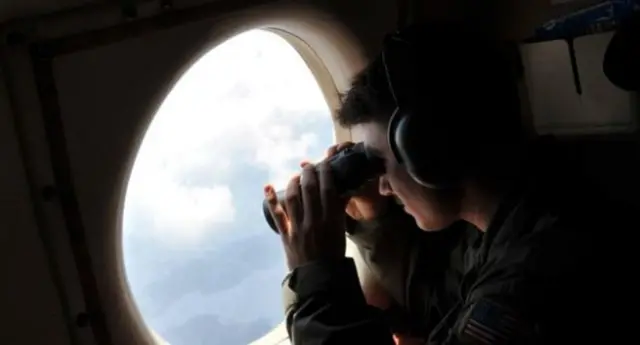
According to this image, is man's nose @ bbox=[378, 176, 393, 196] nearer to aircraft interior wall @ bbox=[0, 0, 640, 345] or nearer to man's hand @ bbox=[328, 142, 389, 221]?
man's hand @ bbox=[328, 142, 389, 221]

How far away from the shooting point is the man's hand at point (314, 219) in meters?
1.00

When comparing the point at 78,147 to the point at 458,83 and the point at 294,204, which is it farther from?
the point at 458,83


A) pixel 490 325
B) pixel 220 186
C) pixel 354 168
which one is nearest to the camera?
pixel 490 325

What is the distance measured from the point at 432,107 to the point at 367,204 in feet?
1.08

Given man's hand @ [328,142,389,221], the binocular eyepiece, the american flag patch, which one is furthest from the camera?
man's hand @ [328,142,389,221]

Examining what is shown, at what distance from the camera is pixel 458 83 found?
892mm

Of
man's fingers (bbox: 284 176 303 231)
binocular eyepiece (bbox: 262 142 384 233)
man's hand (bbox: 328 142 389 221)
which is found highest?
binocular eyepiece (bbox: 262 142 384 233)

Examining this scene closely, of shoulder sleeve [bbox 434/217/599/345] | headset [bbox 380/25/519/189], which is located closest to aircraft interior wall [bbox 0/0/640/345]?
headset [bbox 380/25/519/189]

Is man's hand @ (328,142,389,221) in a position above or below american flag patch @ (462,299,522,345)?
above

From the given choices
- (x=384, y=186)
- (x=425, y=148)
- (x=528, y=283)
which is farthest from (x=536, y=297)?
(x=384, y=186)

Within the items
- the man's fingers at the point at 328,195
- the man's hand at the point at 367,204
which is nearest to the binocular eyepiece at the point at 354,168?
the man's fingers at the point at 328,195

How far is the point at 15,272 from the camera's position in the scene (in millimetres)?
854

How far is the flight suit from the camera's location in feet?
2.68

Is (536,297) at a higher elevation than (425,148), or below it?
below
